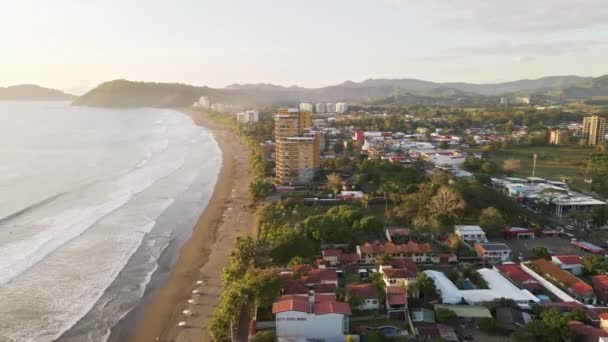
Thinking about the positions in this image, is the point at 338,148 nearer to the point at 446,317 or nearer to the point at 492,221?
the point at 492,221

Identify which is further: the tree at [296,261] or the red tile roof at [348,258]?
the red tile roof at [348,258]

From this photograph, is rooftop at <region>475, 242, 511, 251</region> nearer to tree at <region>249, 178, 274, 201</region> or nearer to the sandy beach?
the sandy beach

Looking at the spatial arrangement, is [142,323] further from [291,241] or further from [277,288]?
[291,241]

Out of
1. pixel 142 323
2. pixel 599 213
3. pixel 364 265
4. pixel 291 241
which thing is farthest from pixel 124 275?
pixel 599 213

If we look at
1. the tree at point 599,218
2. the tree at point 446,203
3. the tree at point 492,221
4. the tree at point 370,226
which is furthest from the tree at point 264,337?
the tree at point 599,218

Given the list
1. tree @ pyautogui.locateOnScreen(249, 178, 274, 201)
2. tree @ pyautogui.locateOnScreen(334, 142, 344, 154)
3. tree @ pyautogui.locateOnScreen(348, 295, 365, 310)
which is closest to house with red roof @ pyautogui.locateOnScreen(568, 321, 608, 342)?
tree @ pyautogui.locateOnScreen(348, 295, 365, 310)

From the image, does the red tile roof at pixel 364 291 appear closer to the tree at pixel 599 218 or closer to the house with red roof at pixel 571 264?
the house with red roof at pixel 571 264

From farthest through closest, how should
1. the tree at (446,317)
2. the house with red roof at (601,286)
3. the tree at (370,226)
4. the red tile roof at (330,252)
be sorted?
the tree at (370,226) → the red tile roof at (330,252) → the house with red roof at (601,286) → the tree at (446,317)
